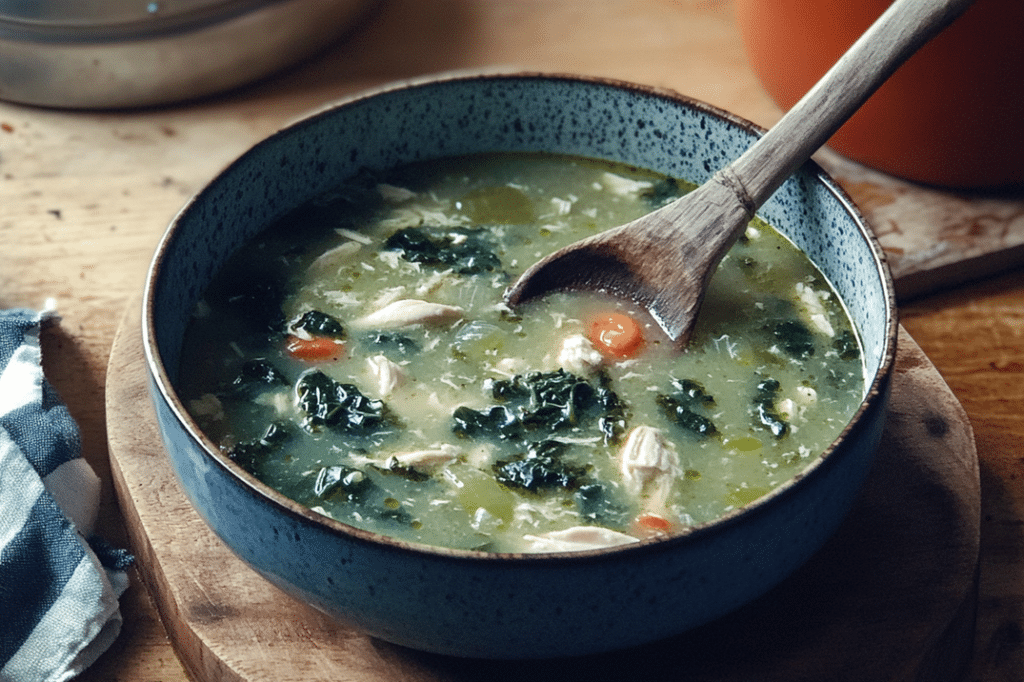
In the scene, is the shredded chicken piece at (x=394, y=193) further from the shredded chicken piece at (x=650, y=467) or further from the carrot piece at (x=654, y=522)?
the carrot piece at (x=654, y=522)

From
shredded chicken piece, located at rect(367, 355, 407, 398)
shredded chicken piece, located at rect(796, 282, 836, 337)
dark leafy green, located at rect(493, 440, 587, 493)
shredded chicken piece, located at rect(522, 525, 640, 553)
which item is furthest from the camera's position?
shredded chicken piece, located at rect(796, 282, 836, 337)

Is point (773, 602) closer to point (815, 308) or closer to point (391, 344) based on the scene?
point (815, 308)

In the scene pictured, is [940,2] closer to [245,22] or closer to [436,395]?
[436,395]

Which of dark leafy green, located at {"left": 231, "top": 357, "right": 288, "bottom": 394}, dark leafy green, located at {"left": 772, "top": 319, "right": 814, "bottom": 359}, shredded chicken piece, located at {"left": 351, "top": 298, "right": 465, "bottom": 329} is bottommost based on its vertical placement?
dark leafy green, located at {"left": 231, "top": 357, "right": 288, "bottom": 394}

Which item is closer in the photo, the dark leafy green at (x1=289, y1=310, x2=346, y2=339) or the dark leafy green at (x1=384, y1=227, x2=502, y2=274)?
the dark leafy green at (x1=289, y1=310, x2=346, y2=339)

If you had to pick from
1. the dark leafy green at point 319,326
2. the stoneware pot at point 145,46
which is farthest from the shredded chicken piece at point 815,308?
the stoneware pot at point 145,46

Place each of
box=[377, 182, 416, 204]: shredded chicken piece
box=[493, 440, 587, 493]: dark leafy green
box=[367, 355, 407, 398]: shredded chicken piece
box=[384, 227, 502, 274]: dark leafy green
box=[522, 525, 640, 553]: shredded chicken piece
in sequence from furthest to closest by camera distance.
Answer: box=[377, 182, 416, 204]: shredded chicken piece → box=[384, 227, 502, 274]: dark leafy green → box=[367, 355, 407, 398]: shredded chicken piece → box=[493, 440, 587, 493]: dark leafy green → box=[522, 525, 640, 553]: shredded chicken piece

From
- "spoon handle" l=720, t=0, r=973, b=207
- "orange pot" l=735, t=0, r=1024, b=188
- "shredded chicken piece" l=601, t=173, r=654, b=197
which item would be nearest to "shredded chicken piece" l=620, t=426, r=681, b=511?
"spoon handle" l=720, t=0, r=973, b=207

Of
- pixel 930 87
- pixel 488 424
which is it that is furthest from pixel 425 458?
pixel 930 87

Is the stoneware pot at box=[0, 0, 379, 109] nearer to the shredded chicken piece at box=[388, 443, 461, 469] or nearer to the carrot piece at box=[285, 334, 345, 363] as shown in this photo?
the carrot piece at box=[285, 334, 345, 363]
